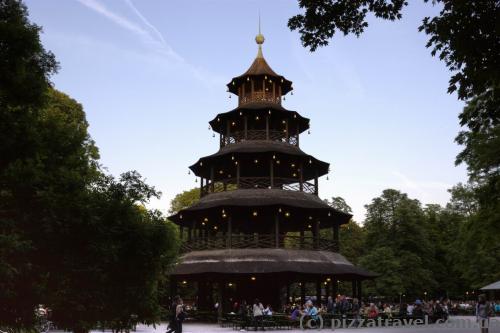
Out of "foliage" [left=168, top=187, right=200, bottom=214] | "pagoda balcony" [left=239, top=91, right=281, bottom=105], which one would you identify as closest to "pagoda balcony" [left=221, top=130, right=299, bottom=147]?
"pagoda balcony" [left=239, top=91, right=281, bottom=105]

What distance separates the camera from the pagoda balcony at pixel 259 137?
4400 centimetres

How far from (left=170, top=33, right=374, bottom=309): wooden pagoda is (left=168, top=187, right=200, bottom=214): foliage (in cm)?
3348

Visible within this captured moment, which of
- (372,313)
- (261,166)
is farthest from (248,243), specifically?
(372,313)

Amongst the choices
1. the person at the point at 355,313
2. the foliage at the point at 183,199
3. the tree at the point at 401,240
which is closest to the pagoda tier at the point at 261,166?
the person at the point at 355,313

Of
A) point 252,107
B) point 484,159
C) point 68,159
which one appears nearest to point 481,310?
point 484,159

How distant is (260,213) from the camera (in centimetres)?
3897

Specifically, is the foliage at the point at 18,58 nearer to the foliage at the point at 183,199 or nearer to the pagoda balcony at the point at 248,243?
the pagoda balcony at the point at 248,243

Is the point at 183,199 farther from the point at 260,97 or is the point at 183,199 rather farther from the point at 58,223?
the point at 58,223

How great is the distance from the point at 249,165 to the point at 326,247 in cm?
904

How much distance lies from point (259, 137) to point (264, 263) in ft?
39.6

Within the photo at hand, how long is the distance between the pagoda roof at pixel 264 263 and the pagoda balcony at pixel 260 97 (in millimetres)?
13864

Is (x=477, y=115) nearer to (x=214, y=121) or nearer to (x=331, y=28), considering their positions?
(x=331, y=28)

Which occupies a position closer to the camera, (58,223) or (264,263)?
(58,223)

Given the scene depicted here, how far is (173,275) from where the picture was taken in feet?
121
